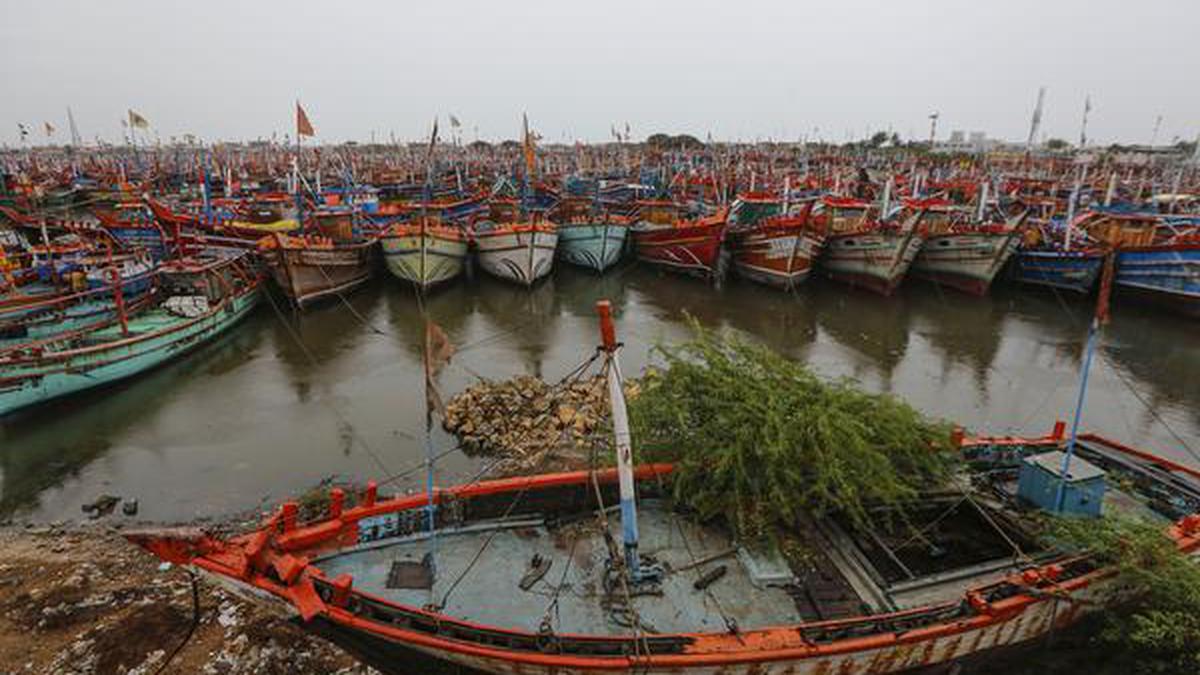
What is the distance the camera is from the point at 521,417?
1115 centimetres

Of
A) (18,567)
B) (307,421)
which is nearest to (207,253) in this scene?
(307,421)

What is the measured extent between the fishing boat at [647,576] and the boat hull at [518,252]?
15.7 meters

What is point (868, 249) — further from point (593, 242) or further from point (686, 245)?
point (593, 242)

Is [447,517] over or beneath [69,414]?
over

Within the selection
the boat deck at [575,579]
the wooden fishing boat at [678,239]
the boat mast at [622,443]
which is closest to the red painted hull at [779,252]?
the wooden fishing boat at [678,239]

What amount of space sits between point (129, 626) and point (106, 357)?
27.5 ft

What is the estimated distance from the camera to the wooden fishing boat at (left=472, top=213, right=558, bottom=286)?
2130 centimetres

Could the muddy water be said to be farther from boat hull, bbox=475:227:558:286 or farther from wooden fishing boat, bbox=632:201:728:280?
wooden fishing boat, bbox=632:201:728:280

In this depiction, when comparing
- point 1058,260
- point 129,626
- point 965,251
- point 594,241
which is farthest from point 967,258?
point 129,626

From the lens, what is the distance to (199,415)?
11820mm

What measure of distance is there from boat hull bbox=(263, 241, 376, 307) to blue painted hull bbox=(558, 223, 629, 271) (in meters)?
7.61

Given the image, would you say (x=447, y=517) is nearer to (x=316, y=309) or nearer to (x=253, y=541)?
(x=253, y=541)

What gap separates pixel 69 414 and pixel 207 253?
856 cm

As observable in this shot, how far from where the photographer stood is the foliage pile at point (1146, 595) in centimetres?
504
